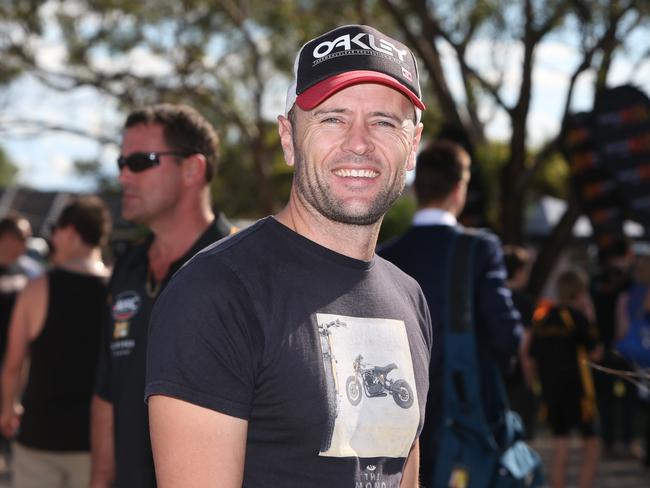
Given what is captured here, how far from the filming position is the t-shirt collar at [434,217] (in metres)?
4.43

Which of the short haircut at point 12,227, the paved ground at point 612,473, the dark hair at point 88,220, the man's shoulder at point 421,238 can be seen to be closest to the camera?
the man's shoulder at point 421,238

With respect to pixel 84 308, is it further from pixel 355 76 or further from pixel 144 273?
pixel 355 76

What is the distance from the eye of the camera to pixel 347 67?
7.13ft

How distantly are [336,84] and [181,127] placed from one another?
1.91 metres

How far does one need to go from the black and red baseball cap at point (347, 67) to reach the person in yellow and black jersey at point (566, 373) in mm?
6251

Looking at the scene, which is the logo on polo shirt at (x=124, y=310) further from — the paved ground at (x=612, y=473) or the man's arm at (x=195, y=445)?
the paved ground at (x=612, y=473)

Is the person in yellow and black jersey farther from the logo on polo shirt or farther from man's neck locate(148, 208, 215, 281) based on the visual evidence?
the logo on polo shirt

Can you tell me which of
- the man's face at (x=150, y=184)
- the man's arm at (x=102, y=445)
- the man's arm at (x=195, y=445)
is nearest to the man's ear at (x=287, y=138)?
the man's arm at (x=195, y=445)

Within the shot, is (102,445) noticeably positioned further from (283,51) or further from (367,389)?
(283,51)

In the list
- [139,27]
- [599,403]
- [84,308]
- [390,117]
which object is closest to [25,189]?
[139,27]

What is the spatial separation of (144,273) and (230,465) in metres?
1.88

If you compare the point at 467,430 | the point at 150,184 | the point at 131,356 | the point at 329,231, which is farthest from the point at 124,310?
the point at 329,231

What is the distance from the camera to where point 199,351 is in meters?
1.89

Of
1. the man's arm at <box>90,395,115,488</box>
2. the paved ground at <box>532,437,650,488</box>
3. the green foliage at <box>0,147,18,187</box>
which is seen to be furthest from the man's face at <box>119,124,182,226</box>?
the green foliage at <box>0,147,18,187</box>
